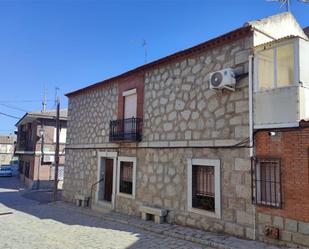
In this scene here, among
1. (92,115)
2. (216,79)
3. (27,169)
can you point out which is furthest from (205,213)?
(27,169)

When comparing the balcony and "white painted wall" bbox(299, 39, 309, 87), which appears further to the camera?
the balcony

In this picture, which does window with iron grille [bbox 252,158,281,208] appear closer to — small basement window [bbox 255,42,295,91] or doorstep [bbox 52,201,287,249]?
doorstep [bbox 52,201,287,249]

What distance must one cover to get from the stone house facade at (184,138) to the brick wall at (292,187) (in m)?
0.55

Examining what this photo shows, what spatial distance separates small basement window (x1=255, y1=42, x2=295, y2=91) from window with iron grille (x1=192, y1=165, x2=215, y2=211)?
2820mm

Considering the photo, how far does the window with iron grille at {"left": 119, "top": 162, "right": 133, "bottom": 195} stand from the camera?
37.9 ft

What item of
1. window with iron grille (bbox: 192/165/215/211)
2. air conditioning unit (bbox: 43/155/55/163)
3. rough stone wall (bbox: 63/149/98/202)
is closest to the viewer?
window with iron grille (bbox: 192/165/215/211)

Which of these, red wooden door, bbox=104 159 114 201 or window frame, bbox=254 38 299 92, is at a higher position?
window frame, bbox=254 38 299 92

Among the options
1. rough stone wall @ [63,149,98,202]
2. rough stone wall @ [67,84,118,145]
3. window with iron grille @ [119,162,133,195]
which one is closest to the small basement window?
window with iron grille @ [119,162,133,195]

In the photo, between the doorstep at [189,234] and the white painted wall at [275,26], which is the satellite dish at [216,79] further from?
the doorstep at [189,234]

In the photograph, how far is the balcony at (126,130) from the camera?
11.0 m

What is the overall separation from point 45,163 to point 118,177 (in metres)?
14.2

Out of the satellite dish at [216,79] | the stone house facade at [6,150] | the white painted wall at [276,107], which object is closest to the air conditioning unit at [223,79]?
the satellite dish at [216,79]

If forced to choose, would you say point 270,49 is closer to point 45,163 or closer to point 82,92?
point 82,92

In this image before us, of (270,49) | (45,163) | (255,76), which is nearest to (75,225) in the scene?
(255,76)
